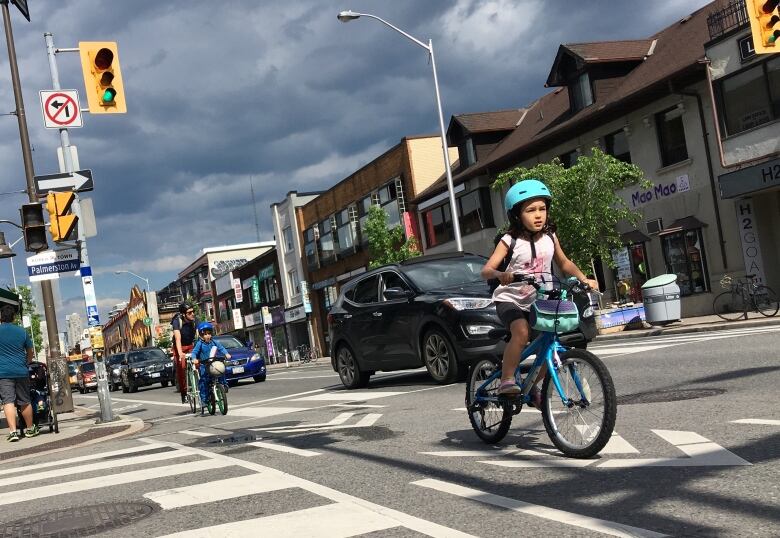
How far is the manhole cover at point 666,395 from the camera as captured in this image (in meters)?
7.63

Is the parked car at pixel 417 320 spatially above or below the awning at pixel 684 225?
below

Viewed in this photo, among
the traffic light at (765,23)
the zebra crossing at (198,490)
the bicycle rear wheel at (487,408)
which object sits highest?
the traffic light at (765,23)

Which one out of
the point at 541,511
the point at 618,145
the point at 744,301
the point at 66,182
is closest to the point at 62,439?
the point at 66,182

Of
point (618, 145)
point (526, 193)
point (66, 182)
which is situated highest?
point (618, 145)

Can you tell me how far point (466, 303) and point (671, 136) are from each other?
56.6 ft

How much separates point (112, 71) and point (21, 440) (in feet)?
17.3

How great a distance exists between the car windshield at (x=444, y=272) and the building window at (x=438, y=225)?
26.3 meters

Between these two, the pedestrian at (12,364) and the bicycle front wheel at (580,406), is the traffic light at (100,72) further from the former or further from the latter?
the bicycle front wheel at (580,406)

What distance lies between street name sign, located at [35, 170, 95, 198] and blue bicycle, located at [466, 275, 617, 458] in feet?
32.3

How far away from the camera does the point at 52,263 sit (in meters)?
13.8

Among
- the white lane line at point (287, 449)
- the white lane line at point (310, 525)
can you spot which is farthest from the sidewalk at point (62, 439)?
the white lane line at point (310, 525)

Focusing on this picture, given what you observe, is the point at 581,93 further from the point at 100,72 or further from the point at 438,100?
the point at 100,72

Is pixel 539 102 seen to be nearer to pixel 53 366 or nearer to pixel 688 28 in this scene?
pixel 688 28

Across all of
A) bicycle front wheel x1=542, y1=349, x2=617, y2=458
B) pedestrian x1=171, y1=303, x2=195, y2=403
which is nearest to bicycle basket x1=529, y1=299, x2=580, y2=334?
bicycle front wheel x1=542, y1=349, x2=617, y2=458
